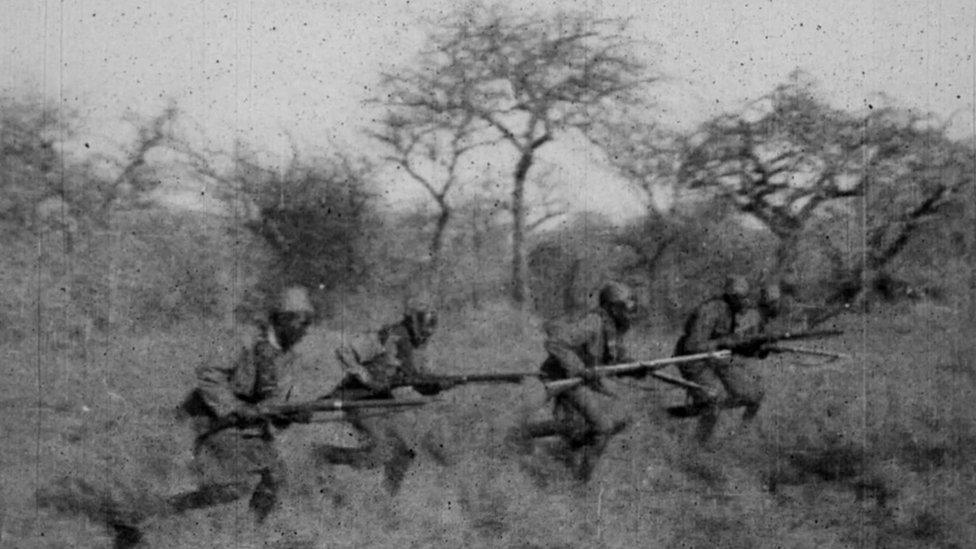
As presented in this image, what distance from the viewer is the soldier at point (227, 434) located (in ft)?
16.6

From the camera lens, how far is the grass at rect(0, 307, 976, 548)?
16.5 feet

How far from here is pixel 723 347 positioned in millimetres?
5523

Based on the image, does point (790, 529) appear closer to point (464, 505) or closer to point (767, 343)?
point (767, 343)

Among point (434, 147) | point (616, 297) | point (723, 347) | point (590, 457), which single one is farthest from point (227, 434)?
point (723, 347)

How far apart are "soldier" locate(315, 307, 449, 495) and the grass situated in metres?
0.07

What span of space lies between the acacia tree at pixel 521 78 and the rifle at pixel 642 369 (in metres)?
0.49

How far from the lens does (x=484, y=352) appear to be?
17.2ft

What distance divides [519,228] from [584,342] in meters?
0.68

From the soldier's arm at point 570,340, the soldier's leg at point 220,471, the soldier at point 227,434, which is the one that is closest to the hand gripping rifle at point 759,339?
the soldier's arm at point 570,340

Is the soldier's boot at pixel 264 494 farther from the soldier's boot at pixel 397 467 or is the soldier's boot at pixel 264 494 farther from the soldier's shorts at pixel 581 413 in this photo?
the soldier's shorts at pixel 581 413

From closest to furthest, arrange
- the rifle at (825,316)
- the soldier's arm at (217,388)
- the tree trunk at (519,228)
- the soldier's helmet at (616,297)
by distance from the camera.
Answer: the soldier's arm at (217,388)
the tree trunk at (519,228)
the soldier's helmet at (616,297)
the rifle at (825,316)

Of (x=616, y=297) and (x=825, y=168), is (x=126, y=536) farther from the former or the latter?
(x=825, y=168)

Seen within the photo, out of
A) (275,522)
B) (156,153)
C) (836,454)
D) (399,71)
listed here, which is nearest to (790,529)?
(836,454)

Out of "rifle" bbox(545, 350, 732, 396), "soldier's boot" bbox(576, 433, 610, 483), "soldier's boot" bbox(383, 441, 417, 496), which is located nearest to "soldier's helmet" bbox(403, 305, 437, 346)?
"soldier's boot" bbox(383, 441, 417, 496)
